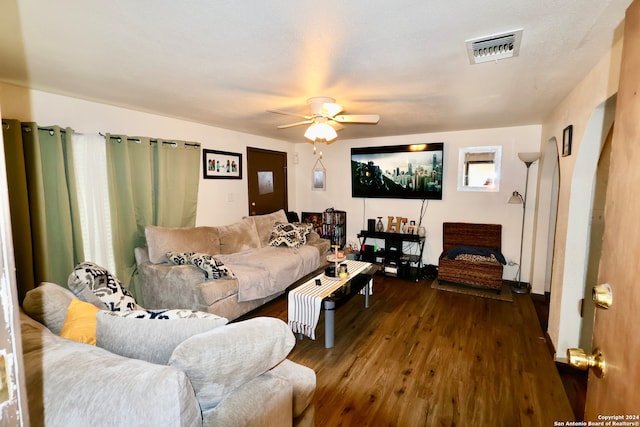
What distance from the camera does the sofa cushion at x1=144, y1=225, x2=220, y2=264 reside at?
3.08 m

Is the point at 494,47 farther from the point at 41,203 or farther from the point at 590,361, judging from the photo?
the point at 41,203

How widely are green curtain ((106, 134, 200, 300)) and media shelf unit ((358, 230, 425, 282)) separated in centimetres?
277

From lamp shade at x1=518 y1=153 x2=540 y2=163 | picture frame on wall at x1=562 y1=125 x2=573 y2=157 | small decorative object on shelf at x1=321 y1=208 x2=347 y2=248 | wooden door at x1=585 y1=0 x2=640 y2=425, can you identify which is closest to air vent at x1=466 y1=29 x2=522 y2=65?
wooden door at x1=585 y1=0 x2=640 y2=425

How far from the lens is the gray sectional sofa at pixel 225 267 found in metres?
2.85

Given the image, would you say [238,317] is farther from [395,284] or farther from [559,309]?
[559,309]

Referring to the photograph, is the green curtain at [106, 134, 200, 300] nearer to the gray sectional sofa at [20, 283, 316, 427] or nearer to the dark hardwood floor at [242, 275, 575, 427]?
the dark hardwood floor at [242, 275, 575, 427]

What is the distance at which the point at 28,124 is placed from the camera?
7.80 ft

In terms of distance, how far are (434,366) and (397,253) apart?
2411 millimetres

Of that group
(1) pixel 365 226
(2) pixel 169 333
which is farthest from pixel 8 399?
(1) pixel 365 226

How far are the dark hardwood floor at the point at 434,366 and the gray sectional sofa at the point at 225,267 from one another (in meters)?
0.35

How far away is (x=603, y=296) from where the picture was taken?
2.85ft

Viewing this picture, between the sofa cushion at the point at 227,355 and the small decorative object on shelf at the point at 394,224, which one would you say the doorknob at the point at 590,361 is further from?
the small decorative object on shelf at the point at 394,224

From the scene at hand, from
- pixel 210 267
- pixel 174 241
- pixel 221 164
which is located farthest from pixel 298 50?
pixel 221 164

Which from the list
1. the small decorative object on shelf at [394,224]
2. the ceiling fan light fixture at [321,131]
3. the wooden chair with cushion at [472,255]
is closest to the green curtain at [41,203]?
the ceiling fan light fixture at [321,131]
